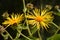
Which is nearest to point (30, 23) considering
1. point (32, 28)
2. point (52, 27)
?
point (32, 28)

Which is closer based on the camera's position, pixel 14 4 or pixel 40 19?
pixel 40 19

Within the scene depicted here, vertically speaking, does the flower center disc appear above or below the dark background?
above

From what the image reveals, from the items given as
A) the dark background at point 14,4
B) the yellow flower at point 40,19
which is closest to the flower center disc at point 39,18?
the yellow flower at point 40,19

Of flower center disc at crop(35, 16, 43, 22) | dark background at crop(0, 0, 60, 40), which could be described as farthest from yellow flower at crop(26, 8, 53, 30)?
dark background at crop(0, 0, 60, 40)

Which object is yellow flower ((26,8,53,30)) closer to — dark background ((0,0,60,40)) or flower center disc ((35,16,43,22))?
flower center disc ((35,16,43,22))

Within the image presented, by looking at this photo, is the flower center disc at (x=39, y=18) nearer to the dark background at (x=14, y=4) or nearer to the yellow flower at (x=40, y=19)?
the yellow flower at (x=40, y=19)

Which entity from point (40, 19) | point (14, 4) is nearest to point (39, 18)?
point (40, 19)

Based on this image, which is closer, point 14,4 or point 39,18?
point 39,18

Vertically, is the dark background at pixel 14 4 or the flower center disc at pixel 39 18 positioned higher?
the flower center disc at pixel 39 18

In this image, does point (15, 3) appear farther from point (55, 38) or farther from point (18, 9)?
point (55, 38)

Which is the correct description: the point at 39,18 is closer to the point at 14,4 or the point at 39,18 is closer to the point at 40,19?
the point at 40,19

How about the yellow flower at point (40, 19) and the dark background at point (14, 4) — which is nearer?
the yellow flower at point (40, 19)
